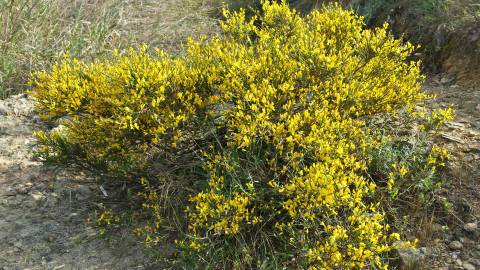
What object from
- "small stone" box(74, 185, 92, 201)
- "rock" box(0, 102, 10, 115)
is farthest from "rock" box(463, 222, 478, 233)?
"rock" box(0, 102, 10, 115)

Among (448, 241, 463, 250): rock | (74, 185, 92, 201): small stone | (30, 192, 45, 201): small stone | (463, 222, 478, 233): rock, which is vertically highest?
(463, 222, 478, 233): rock

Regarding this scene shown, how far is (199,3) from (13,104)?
354cm

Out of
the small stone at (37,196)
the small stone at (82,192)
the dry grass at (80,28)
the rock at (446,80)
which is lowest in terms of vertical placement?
the small stone at (37,196)

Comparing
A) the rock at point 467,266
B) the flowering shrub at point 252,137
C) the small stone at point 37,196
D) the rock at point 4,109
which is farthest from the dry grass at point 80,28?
Result: the rock at point 467,266

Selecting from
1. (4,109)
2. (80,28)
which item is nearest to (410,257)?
(4,109)

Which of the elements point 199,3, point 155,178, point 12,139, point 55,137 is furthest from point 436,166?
point 199,3

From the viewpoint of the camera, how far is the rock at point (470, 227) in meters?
3.07

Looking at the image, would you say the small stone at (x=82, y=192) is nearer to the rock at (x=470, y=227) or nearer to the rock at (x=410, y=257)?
the rock at (x=410, y=257)

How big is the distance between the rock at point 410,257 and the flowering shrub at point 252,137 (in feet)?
0.35

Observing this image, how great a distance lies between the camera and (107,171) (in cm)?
350

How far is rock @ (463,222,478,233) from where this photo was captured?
3.07 meters

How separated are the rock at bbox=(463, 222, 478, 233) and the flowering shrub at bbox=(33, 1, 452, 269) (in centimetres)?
50

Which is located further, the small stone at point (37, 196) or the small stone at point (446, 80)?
the small stone at point (446, 80)

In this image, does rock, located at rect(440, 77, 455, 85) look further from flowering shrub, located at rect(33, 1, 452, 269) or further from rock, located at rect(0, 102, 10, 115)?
→ rock, located at rect(0, 102, 10, 115)
